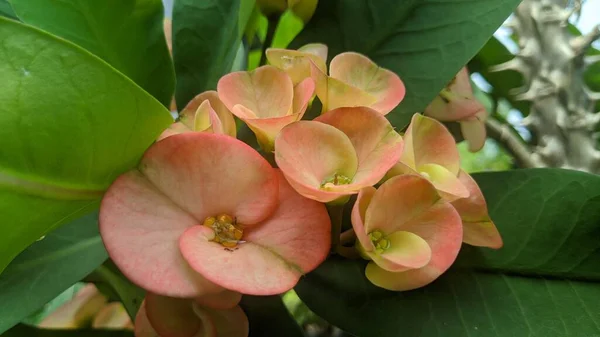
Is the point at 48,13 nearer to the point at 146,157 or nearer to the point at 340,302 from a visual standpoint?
the point at 146,157

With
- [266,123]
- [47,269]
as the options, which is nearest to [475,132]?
[266,123]

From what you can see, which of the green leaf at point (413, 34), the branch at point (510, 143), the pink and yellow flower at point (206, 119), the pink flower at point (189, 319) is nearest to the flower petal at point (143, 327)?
the pink flower at point (189, 319)

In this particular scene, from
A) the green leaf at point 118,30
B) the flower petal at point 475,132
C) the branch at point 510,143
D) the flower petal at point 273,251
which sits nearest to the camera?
the flower petal at point 273,251

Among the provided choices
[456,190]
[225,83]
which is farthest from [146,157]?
[456,190]

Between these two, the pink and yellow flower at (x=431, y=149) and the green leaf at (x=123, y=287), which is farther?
the green leaf at (x=123, y=287)

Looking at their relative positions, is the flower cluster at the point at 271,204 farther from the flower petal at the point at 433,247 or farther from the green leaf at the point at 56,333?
the green leaf at the point at 56,333

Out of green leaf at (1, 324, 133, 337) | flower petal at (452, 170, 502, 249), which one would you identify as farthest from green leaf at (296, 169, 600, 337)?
green leaf at (1, 324, 133, 337)
